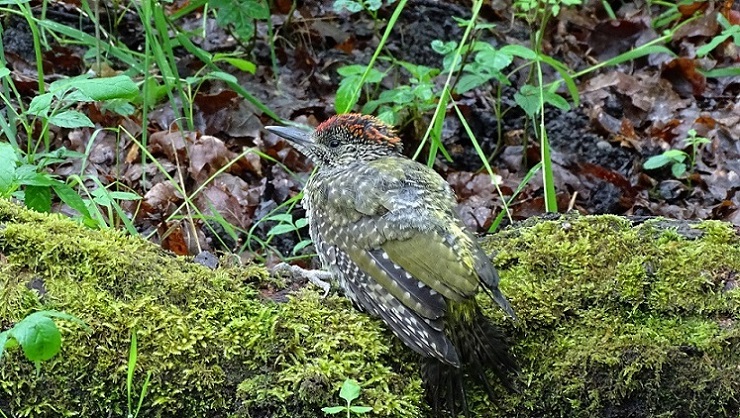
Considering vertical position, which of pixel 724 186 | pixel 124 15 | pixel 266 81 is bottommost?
pixel 724 186

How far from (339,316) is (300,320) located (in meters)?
0.16

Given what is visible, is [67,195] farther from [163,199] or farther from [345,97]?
[345,97]

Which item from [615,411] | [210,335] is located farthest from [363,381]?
[615,411]

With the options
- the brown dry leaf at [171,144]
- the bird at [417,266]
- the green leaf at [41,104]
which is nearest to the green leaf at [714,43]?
the bird at [417,266]

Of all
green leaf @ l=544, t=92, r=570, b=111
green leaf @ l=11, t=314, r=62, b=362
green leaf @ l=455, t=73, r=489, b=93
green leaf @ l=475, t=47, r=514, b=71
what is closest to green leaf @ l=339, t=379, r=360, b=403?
green leaf @ l=11, t=314, r=62, b=362

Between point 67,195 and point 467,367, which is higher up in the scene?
point 67,195

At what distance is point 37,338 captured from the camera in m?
2.29

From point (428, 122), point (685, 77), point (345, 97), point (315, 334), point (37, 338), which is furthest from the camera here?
point (685, 77)

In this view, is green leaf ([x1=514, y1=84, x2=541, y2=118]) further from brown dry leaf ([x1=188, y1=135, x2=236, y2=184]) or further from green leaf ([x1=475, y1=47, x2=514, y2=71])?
brown dry leaf ([x1=188, y1=135, x2=236, y2=184])

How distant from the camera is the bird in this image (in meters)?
2.97

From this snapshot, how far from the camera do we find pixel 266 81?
21.8 ft

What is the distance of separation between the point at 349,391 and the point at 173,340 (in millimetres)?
608

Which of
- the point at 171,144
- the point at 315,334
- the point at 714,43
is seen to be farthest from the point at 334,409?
the point at 714,43

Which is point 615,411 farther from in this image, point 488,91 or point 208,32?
point 208,32
